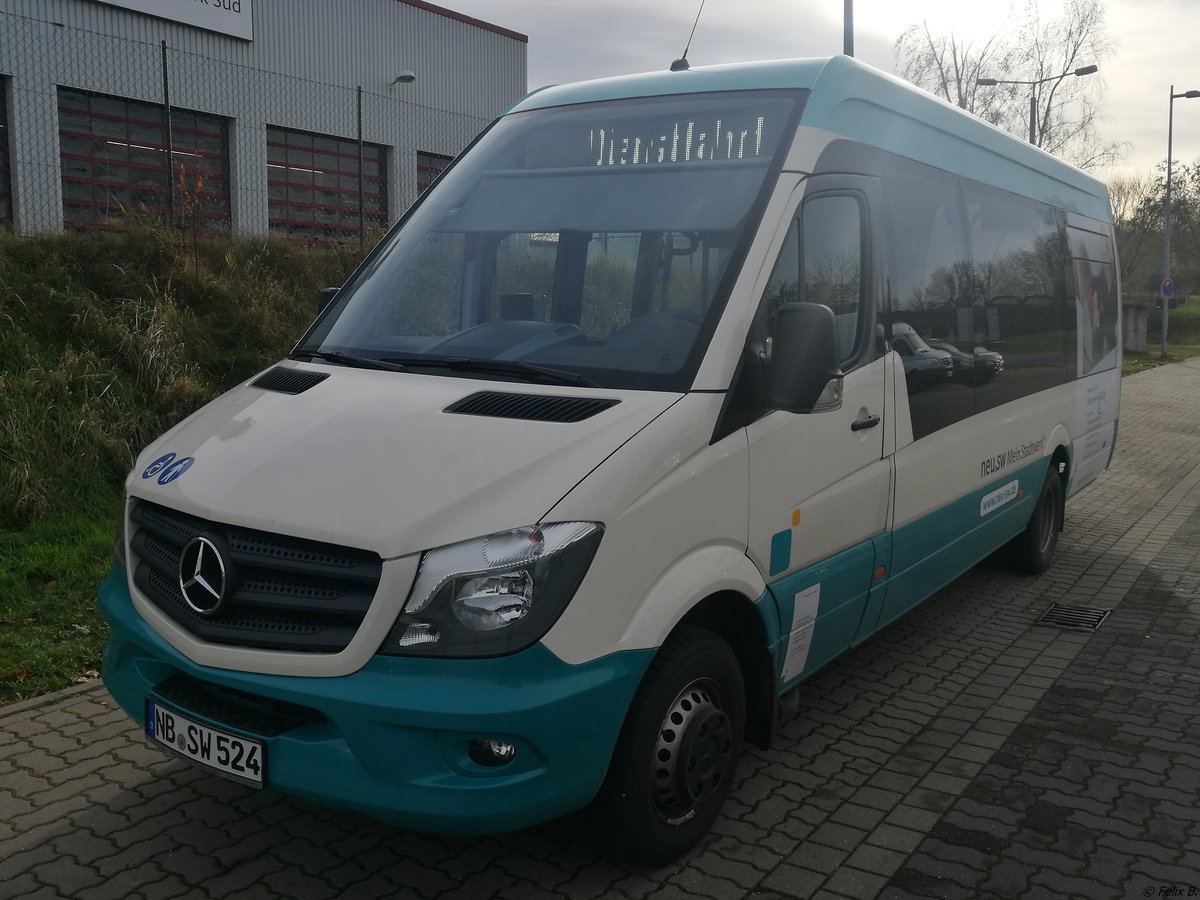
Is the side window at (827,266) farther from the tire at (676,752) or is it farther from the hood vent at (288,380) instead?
the hood vent at (288,380)

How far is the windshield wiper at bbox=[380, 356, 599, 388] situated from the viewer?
3.63 metres

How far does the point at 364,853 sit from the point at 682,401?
5.89ft

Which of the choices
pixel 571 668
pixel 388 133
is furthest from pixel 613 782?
pixel 388 133

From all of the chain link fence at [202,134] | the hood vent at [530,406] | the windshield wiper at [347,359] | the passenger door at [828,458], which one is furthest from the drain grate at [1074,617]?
the chain link fence at [202,134]

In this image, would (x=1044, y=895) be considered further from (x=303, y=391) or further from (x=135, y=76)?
A: (x=135, y=76)

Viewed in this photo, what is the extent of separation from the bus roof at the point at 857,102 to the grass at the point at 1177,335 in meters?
34.6

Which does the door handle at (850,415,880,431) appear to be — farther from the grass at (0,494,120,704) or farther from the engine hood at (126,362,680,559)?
the grass at (0,494,120,704)

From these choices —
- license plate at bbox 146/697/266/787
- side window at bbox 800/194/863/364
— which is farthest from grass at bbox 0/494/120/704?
side window at bbox 800/194/863/364

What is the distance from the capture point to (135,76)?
2023cm

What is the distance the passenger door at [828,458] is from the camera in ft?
12.6

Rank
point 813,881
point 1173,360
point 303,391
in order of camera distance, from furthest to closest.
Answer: point 1173,360, point 303,391, point 813,881

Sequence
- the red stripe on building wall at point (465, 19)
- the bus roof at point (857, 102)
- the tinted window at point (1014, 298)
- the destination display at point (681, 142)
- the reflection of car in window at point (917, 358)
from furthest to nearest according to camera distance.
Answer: the red stripe on building wall at point (465, 19) → the tinted window at point (1014, 298) → the reflection of car in window at point (917, 358) → the bus roof at point (857, 102) → the destination display at point (681, 142)

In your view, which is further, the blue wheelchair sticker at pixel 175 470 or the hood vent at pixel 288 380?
the hood vent at pixel 288 380

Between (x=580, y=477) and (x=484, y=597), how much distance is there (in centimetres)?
42
